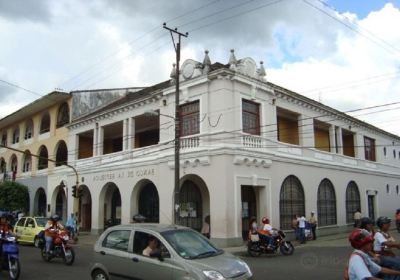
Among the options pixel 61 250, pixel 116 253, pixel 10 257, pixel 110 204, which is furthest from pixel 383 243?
pixel 110 204

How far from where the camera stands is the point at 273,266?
14719mm

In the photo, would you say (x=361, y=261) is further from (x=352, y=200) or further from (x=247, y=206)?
(x=352, y=200)

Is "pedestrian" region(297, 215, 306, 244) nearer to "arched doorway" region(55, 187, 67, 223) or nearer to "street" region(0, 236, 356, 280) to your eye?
"street" region(0, 236, 356, 280)

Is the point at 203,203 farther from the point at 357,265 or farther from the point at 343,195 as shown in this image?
the point at 357,265

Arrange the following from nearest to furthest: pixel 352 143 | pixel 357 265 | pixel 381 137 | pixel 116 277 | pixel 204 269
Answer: pixel 357 265
pixel 204 269
pixel 116 277
pixel 352 143
pixel 381 137

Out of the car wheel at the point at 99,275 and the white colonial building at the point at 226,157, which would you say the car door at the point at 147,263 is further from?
the white colonial building at the point at 226,157

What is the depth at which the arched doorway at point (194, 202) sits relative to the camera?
24077mm

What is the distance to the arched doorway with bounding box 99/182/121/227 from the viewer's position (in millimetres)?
29766

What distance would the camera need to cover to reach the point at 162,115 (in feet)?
80.3

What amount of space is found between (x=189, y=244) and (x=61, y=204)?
102ft

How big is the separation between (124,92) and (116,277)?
28162mm

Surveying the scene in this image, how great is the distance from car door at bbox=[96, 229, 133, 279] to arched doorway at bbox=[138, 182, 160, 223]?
17053 millimetres

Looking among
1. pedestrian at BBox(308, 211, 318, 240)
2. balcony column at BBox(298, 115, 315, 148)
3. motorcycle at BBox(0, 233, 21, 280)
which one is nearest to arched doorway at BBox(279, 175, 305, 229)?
pedestrian at BBox(308, 211, 318, 240)

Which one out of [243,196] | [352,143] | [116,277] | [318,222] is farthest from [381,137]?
[116,277]
